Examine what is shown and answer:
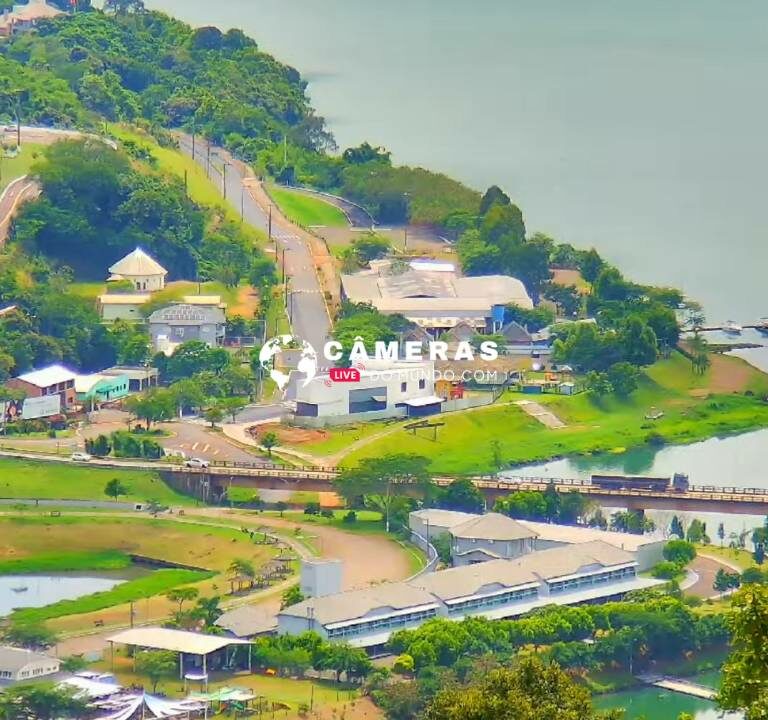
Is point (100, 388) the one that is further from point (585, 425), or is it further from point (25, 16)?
point (25, 16)

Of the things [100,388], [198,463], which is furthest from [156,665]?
[100,388]

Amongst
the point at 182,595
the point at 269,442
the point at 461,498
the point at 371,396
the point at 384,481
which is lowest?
the point at 182,595

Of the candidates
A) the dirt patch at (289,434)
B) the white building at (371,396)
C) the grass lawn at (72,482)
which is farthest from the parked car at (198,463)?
the white building at (371,396)

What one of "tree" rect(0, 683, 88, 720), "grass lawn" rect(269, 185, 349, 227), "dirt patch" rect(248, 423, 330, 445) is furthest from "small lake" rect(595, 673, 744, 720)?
"grass lawn" rect(269, 185, 349, 227)

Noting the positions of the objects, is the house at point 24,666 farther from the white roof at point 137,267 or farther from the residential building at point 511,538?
the white roof at point 137,267

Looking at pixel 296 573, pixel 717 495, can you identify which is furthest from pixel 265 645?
pixel 717 495
